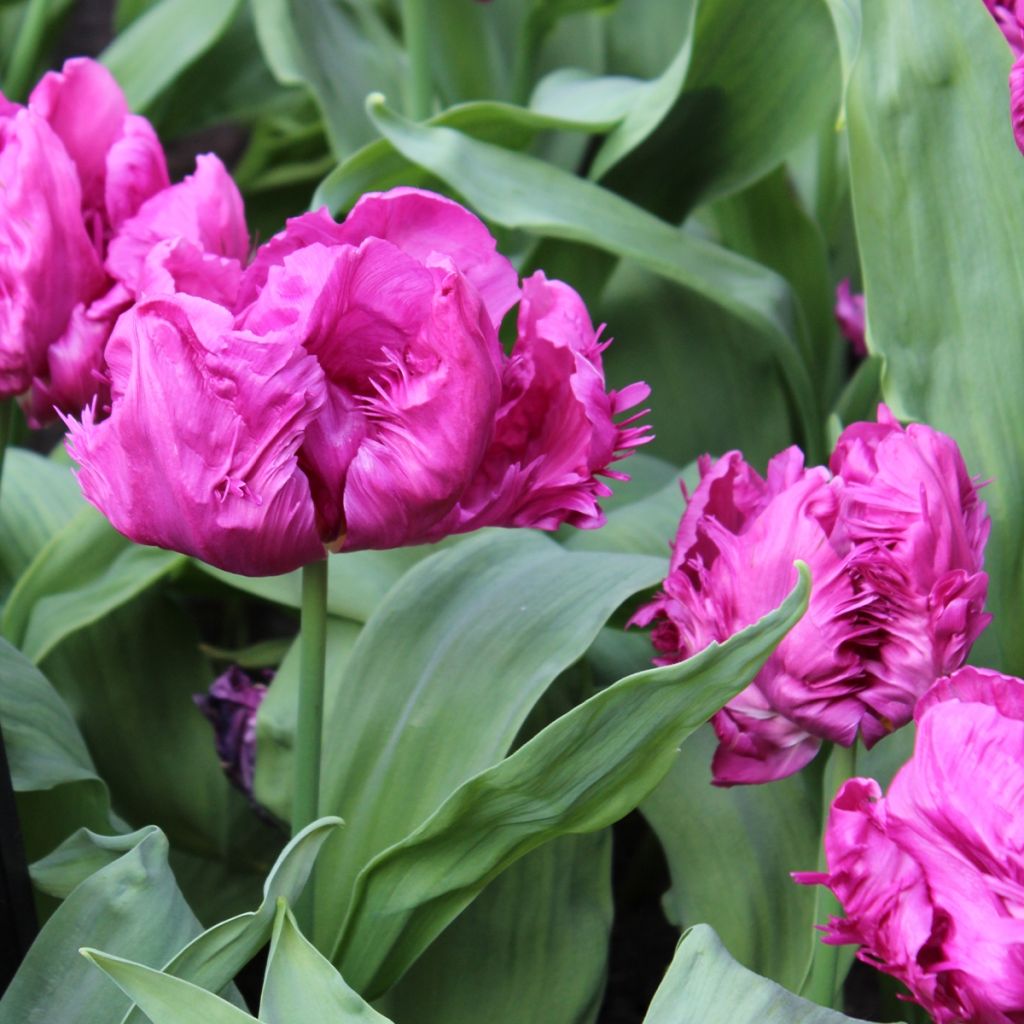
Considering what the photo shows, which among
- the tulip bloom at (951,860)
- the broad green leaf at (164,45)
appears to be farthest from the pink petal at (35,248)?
the broad green leaf at (164,45)

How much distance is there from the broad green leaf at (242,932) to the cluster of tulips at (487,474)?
8 cm

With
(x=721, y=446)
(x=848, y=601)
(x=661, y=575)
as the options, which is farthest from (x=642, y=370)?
(x=848, y=601)

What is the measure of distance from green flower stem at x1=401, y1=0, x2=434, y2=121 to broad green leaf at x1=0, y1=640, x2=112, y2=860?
1.54ft

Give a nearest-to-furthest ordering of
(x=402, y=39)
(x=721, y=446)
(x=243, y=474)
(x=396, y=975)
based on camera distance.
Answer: (x=243, y=474) → (x=396, y=975) → (x=721, y=446) → (x=402, y=39)

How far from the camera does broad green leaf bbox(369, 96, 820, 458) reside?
708 millimetres

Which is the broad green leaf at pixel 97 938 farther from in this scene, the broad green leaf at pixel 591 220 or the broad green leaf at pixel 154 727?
the broad green leaf at pixel 591 220

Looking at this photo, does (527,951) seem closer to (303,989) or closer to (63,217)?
(303,989)

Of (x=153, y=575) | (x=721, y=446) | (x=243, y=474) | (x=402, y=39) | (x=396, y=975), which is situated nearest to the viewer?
(x=243, y=474)

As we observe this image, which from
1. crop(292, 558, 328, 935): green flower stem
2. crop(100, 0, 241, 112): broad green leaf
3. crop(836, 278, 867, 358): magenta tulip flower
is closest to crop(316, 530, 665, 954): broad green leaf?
crop(292, 558, 328, 935): green flower stem

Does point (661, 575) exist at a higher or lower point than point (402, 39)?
lower

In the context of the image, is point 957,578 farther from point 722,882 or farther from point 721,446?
point 721,446

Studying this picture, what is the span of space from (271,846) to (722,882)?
242mm

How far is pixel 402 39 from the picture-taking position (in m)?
1.22

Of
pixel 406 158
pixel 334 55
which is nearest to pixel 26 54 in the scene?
pixel 334 55
